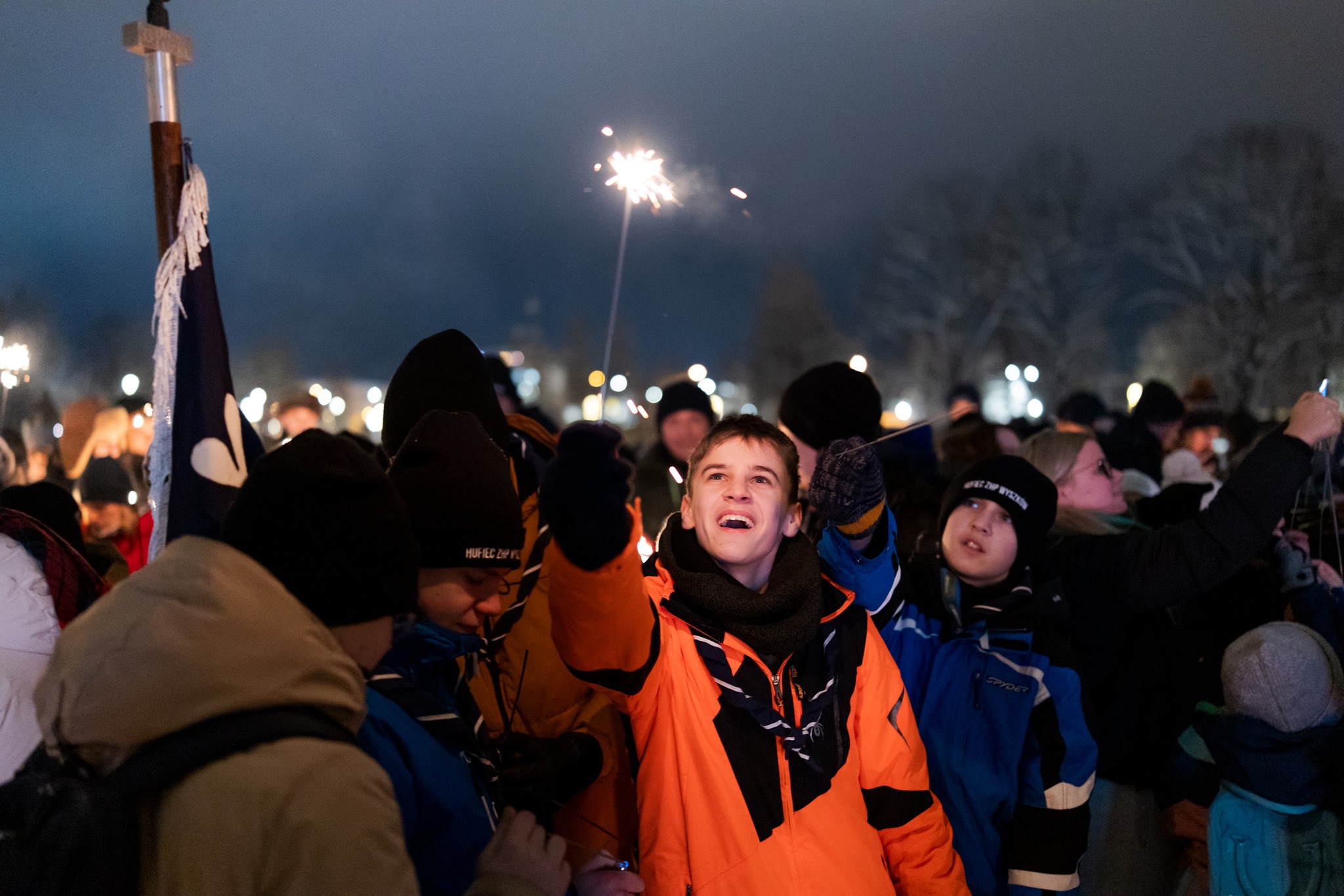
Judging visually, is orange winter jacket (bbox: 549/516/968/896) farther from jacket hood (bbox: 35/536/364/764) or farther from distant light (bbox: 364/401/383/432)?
distant light (bbox: 364/401/383/432)

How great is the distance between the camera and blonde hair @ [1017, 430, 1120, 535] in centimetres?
395

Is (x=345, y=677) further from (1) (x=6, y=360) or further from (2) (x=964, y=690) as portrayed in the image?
(1) (x=6, y=360)

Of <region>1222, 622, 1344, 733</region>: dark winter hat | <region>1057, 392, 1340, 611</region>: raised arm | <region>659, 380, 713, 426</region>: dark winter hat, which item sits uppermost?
<region>659, 380, 713, 426</region>: dark winter hat

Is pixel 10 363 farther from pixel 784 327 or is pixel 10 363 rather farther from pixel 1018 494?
pixel 784 327

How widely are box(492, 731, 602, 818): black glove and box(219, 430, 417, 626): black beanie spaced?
0.91 meters

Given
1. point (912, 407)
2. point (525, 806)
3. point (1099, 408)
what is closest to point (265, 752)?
point (525, 806)

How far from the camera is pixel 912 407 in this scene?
30.8 metres

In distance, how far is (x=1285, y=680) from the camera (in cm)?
319

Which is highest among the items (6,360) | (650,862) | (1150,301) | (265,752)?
(1150,301)

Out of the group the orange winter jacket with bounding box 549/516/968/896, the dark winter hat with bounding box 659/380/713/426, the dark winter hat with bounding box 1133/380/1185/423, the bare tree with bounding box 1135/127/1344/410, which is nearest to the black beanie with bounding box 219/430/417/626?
the orange winter jacket with bounding box 549/516/968/896

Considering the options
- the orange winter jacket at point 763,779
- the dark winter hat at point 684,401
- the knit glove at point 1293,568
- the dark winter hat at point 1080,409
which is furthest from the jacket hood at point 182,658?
the dark winter hat at point 1080,409

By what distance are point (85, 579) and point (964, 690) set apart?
2.74m

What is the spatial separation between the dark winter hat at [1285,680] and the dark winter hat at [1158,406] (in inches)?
197

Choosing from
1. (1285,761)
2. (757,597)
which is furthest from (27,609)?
(1285,761)
